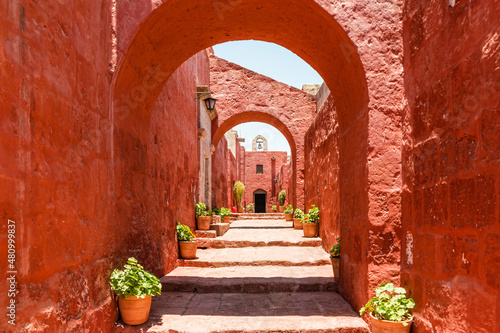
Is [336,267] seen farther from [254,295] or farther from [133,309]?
[133,309]

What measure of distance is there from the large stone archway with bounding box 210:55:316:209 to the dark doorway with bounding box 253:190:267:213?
1872cm

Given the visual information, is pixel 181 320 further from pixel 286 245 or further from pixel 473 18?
pixel 286 245

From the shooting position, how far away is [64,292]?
2414 millimetres

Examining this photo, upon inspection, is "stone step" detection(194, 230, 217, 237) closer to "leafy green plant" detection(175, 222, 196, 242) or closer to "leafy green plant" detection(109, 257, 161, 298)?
"leafy green plant" detection(175, 222, 196, 242)

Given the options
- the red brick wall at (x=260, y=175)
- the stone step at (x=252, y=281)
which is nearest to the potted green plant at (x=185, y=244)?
the stone step at (x=252, y=281)

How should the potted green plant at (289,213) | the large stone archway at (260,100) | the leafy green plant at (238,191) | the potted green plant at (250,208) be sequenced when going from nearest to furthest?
the large stone archway at (260,100) → the potted green plant at (289,213) → the leafy green plant at (238,191) → the potted green plant at (250,208)

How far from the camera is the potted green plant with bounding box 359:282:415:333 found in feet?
8.96

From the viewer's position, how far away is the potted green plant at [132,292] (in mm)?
3139

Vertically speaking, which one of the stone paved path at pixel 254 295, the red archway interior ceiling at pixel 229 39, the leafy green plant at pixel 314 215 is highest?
the red archway interior ceiling at pixel 229 39

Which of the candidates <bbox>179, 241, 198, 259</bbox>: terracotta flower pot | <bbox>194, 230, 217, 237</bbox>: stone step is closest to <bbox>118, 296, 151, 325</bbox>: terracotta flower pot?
<bbox>179, 241, 198, 259</bbox>: terracotta flower pot

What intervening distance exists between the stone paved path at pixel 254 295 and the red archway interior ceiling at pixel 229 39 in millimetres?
2035

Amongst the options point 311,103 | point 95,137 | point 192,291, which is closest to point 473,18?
point 95,137

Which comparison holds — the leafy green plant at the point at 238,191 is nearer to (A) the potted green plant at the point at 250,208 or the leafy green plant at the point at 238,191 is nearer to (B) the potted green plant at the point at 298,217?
(A) the potted green plant at the point at 250,208

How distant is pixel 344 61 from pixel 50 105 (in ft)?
9.16
